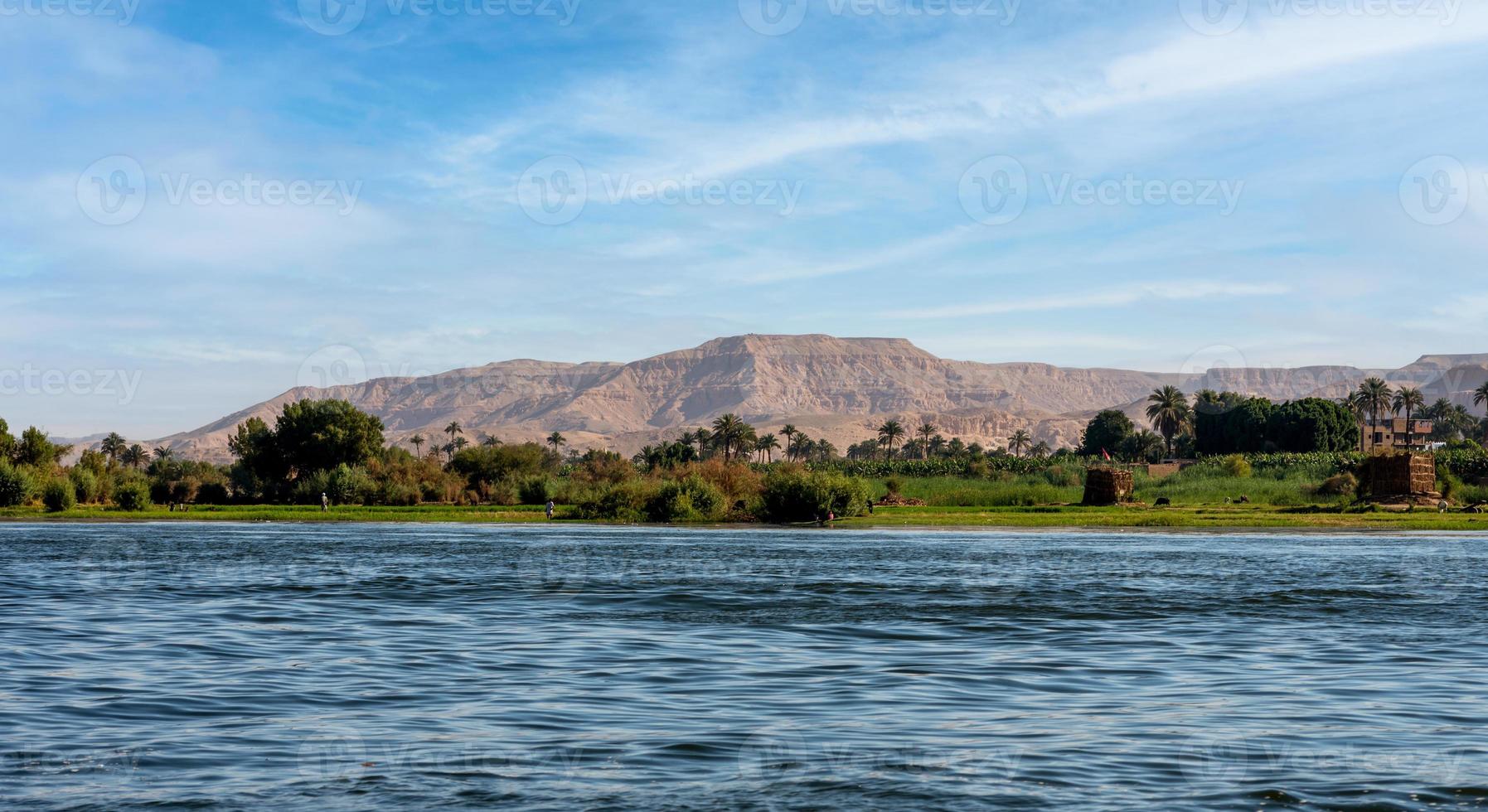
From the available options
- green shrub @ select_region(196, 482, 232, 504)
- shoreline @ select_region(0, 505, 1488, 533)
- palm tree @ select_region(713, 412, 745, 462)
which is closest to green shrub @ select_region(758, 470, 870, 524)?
shoreline @ select_region(0, 505, 1488, 533)

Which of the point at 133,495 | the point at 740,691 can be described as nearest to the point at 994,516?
the point at 133,495

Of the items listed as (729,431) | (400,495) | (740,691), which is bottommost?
(740,691)

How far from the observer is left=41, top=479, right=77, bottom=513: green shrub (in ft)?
328

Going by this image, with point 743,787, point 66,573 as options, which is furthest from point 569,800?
point 66,573

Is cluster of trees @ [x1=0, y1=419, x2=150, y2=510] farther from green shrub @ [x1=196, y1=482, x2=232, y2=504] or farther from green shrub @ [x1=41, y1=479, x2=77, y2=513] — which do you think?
green shrub @ [x1=196, y1=482, x2=232, y2=504]

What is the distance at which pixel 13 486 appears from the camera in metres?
102

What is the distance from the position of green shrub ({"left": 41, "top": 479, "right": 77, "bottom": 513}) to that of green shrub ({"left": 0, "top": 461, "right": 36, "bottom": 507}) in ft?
7.82

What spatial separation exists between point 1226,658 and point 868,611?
31.4 ft

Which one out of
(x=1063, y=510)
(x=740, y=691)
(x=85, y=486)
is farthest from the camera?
(x=85, y=486)

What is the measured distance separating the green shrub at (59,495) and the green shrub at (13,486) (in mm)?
2385

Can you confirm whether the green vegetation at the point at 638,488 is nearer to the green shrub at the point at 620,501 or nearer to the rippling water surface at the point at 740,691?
the green shrub at the point at 620,501

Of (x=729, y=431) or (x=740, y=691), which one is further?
(x=729, y=431)

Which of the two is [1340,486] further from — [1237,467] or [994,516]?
[994,516]

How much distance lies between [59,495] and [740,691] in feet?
316
